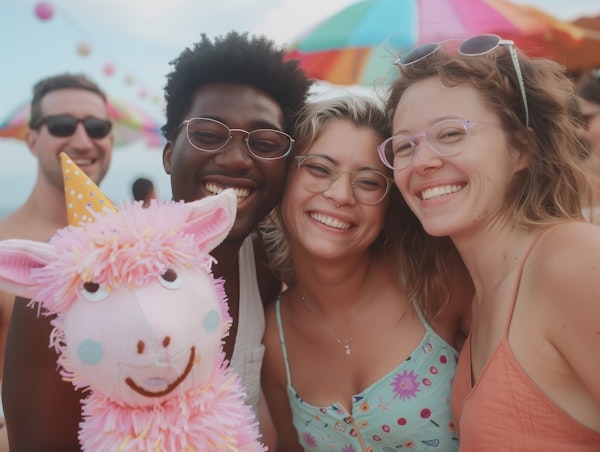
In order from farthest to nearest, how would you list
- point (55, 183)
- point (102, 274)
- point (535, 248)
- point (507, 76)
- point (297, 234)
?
point (55, 183) < point (297, 234) < point (507, 76) < point (535, 248) < point (102, 274)

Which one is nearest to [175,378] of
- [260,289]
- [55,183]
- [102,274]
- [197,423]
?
[197,423]

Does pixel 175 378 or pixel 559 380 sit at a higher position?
pixel 175 378

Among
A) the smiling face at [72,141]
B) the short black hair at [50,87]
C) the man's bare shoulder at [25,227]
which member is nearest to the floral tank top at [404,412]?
the man's bare shoulder at [25,227]

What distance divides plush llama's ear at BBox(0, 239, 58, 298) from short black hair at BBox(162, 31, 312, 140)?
109 centimetres

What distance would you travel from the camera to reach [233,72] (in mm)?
2182

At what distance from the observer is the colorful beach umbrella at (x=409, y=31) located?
217 inches

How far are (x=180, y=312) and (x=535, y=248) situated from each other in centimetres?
119

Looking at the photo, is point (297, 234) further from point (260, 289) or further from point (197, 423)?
point (197, 423)

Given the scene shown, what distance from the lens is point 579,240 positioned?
160 centimetres

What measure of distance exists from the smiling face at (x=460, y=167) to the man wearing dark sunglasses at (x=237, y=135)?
1.84 feet

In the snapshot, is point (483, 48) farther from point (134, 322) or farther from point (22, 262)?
point (22, 262)

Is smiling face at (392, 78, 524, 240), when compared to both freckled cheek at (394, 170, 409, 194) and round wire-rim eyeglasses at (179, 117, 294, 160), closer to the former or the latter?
freckled cheek at (394, 170, 409, 194)

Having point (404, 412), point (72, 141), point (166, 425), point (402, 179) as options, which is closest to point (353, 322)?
point (404, 412)

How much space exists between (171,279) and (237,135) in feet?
2.99
